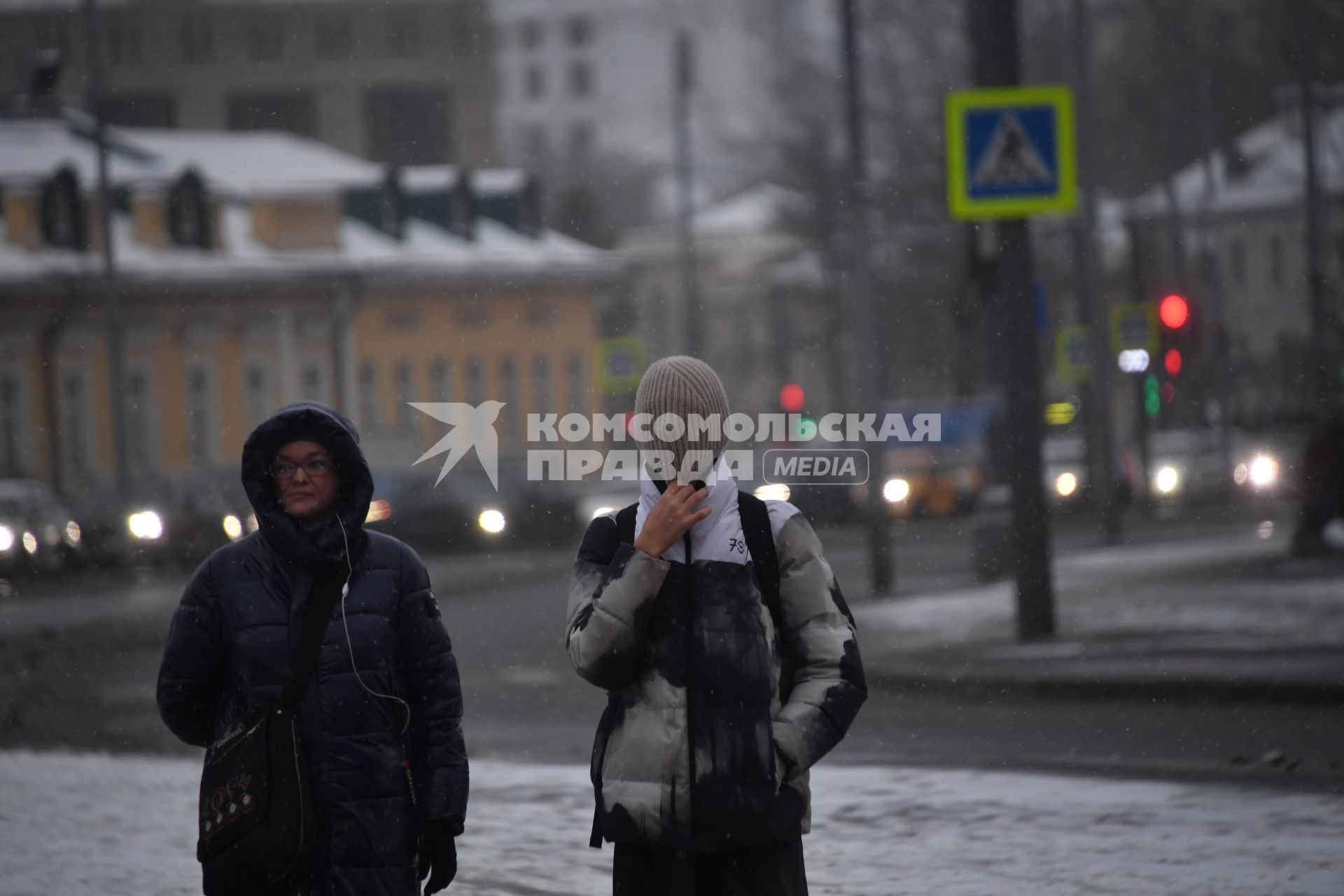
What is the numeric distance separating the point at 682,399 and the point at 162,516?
10905 millimetres

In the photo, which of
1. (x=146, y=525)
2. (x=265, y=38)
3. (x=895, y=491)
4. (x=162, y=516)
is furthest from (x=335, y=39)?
(x=162, y=516)

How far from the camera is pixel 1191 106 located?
11297 millimetres

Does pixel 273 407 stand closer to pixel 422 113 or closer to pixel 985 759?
pixel 422 113

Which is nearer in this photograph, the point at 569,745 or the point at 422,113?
the point at 569,745

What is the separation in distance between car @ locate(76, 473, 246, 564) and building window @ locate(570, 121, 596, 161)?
119 inches

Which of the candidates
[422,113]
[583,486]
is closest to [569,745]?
[583,486]

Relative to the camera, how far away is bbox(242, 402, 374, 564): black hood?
3.85 m

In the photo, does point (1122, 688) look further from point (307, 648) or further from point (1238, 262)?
point (307, 648)

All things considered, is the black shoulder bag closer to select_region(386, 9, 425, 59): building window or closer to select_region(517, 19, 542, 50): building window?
select_region(517, 19, 542, 50): building window

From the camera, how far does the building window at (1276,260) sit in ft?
39.9

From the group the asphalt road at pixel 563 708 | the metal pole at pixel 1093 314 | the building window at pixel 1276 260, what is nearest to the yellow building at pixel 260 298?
the asphalt road at pixel 563 708

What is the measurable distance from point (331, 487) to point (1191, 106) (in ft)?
27.9

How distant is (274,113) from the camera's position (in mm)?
11062

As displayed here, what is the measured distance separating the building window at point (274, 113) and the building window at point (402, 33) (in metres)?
0.56
